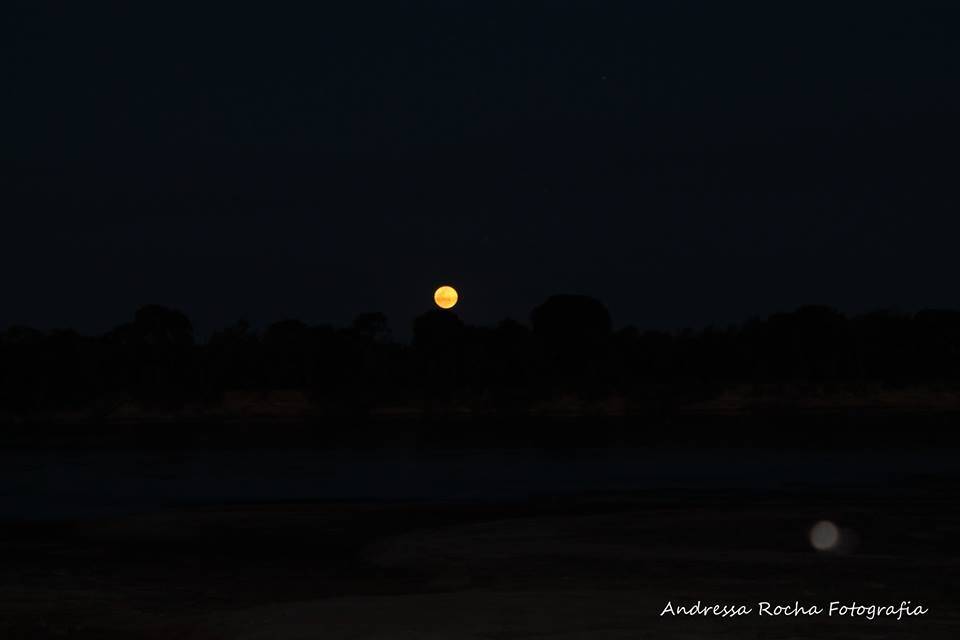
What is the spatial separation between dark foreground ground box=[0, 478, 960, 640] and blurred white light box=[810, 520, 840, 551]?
0.89 ft

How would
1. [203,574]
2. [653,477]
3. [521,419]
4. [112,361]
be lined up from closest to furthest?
[203,574] → [653,477] → [521,419] → [112,361]

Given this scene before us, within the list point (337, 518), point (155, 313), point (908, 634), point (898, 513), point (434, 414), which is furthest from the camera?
point (155, 313)

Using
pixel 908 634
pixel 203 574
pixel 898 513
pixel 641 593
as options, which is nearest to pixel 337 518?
pixel 203 574

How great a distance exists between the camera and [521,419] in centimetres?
11188

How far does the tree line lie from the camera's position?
127 meters

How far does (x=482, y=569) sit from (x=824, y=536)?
7072 millimetres

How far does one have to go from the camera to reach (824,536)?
26906 mm

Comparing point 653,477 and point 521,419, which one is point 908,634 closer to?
point 653,477

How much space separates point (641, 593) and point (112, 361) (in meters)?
125

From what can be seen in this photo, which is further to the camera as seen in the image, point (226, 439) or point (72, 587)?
point (226, 439)

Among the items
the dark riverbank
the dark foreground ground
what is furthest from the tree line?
the dark foreground ground

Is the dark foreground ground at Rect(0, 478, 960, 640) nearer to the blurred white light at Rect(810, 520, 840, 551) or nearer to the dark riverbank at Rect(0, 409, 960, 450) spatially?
the blurred white light at Rect(810, 520, 840, 551)

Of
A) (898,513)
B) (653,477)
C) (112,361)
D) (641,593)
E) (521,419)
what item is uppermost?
(112,361)

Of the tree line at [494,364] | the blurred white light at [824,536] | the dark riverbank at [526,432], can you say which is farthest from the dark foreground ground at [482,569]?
the tree line at [494,364]
